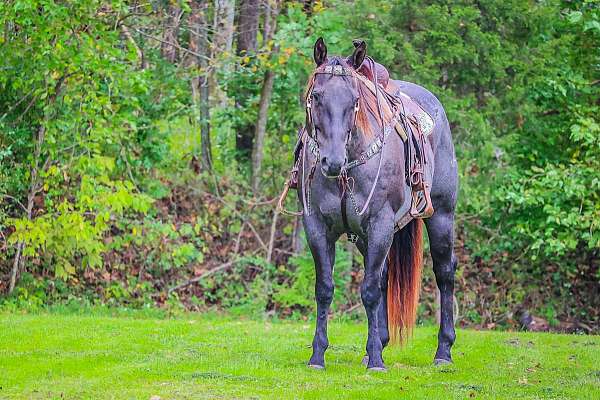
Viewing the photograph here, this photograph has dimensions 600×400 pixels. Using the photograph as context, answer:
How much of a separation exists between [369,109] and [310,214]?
954 millimetres

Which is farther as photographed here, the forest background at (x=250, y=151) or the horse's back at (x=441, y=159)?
the forest background at (x=250, y=151)

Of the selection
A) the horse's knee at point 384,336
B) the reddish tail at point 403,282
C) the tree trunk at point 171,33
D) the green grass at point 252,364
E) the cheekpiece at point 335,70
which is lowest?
the green grass at point 252,364

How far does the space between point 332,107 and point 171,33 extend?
852cm

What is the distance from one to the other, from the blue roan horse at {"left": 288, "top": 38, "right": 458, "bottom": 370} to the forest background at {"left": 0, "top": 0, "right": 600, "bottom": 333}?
4.24 m

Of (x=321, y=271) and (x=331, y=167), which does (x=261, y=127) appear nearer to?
(x=321, y=271)

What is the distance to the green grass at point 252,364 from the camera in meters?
6.76

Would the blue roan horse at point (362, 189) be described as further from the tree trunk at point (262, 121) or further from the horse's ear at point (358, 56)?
→ the tree trunk at point (262, 121)

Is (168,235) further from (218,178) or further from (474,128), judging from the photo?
(474,128)

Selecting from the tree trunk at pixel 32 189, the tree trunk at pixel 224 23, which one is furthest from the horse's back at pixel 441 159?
the tree trunk at pixel 224 23

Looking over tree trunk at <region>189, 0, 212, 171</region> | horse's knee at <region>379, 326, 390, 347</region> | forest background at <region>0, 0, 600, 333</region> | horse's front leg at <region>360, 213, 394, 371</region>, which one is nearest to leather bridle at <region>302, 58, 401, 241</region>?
horse's front leg at <region>360, 213, 394, 371</region>

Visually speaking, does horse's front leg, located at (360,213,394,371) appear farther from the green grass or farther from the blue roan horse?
the green grass

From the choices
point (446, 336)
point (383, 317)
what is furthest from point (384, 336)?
point (446, 336)

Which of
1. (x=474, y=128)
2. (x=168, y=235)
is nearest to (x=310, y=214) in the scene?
(x=474, y=128)

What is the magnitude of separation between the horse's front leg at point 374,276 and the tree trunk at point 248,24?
8.81 m
